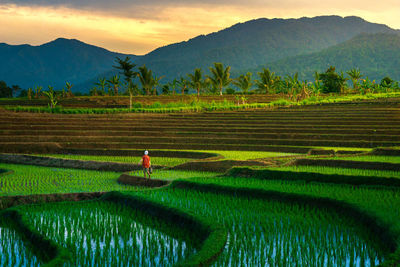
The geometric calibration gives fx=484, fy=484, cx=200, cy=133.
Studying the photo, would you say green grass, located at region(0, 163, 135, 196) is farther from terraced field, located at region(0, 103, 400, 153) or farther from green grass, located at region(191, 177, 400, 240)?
terraced field, located at region(0, 103, 400, 153)

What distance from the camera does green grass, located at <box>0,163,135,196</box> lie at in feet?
37.5

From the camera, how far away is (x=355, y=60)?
172125 millimetres

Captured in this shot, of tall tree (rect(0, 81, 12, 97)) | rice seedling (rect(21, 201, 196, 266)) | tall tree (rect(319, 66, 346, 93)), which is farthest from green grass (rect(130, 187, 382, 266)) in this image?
tall tree (rect(0, 81, 12, 97))

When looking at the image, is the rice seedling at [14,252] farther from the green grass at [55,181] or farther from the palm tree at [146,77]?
the palm tree at [146,77]

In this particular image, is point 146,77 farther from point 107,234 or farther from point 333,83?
point 107,234

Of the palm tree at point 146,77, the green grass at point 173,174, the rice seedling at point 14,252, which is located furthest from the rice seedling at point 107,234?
the palm tree at point 146,77

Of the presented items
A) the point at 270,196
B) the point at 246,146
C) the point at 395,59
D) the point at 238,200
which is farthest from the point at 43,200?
the point at 395,59

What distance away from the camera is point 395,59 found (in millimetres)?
166000

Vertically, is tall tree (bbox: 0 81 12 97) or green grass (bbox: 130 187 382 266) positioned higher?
tall tree (bbox: 0 81 12 97)

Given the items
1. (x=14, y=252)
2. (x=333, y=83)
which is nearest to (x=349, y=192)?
(x=14, y=252)

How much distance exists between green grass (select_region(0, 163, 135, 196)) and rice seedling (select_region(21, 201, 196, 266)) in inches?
56.4

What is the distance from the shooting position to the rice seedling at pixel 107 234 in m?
6.26

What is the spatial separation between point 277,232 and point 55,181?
7.68 metres

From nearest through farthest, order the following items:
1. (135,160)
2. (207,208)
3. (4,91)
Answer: (207,208), (135,160), (4,91)
